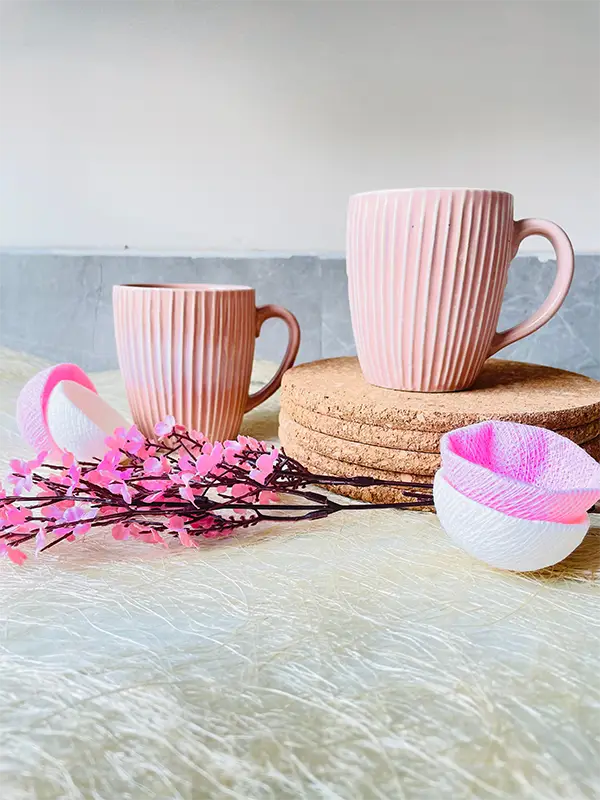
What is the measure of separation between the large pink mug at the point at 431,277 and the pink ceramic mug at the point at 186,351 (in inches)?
3.6

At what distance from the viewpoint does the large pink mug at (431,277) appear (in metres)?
0.46

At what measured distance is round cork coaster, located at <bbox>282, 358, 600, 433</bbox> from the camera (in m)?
0.44

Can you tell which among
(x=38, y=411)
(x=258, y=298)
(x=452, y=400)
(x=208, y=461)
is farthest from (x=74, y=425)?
(x=258, y=298)

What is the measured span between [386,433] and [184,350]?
0.17m

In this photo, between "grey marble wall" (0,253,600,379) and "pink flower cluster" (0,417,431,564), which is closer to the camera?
"pink flower cluster" (0,417,431,564)

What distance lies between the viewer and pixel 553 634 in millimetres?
312

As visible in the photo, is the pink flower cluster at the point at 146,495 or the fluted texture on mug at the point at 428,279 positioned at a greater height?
the fluted texture on mug at the point at 428,279

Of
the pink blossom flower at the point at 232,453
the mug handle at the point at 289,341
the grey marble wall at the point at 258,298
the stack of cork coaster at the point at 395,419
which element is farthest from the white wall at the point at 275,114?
the pink blossom flower at the point at 232,453

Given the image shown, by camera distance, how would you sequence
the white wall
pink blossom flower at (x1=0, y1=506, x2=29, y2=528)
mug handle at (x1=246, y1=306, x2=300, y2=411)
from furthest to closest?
the white wall
mug handle at (x1=246, y1=306, x2=300, y2=411)
pink blossom flower at (x1=0, y1=506, x2=29, y2=528)

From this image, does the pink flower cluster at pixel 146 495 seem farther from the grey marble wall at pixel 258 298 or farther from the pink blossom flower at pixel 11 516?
the grey marble wall at pixel 258 298

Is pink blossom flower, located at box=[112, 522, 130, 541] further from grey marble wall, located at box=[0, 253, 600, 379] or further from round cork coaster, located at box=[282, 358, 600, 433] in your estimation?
grey marble wall, located at box=[0, 253, 600, 379]

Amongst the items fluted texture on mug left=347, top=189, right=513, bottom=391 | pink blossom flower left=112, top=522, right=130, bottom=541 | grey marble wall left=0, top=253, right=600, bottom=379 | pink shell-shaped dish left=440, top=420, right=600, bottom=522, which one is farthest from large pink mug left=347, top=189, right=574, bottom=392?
grey marble wall left=0, top=253, right=600, bottom=379

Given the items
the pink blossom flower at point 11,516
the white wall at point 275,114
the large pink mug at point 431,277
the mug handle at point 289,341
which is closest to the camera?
the pink blossom flower at point 11,516

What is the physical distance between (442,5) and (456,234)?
49cm
